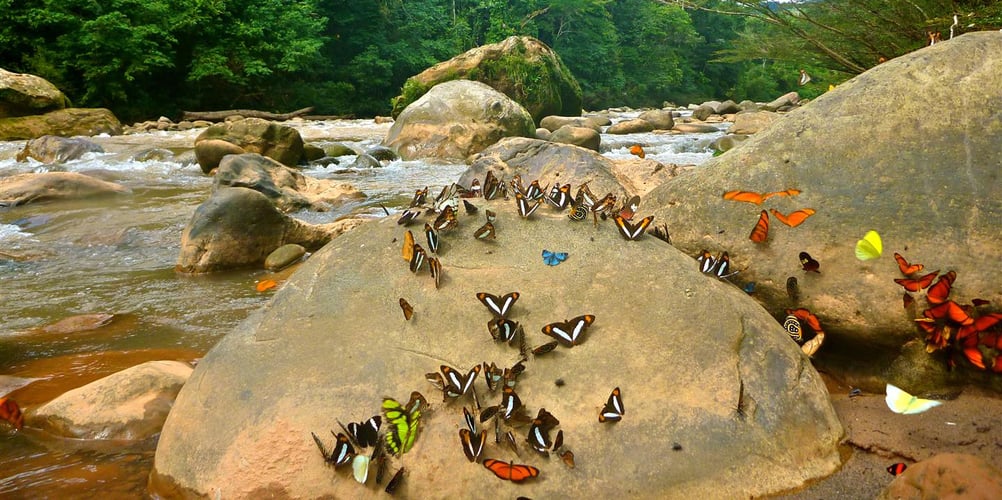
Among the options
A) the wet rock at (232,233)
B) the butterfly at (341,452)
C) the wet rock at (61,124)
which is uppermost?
the butterfly at (341,452)

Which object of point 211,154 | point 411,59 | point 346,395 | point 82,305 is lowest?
point 411,59

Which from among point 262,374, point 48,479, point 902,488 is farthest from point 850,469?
point 48,479

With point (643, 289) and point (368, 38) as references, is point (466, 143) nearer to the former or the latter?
point (643, 289)

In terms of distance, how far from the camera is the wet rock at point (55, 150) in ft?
43.3

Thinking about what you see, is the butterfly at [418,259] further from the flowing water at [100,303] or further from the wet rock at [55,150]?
the wet rock at [55,150]

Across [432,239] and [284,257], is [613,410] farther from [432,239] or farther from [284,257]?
[284,257]

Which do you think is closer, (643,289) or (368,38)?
(643,289)

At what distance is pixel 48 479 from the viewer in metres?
2.50

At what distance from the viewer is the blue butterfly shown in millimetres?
2797

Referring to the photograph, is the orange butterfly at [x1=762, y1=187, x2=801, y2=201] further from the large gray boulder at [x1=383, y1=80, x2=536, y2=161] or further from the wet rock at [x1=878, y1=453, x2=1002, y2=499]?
the large gray boulder at [x1=383, y1=80, x2=536, y2=161]

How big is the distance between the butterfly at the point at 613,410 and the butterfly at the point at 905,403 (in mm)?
995

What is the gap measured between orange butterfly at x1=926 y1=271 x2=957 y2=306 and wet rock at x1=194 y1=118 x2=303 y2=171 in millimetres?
11542

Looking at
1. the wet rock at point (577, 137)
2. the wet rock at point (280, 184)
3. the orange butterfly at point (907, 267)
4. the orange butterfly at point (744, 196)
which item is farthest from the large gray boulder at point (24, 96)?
the orange butterfly at point (907, 267)

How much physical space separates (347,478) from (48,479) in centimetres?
125
